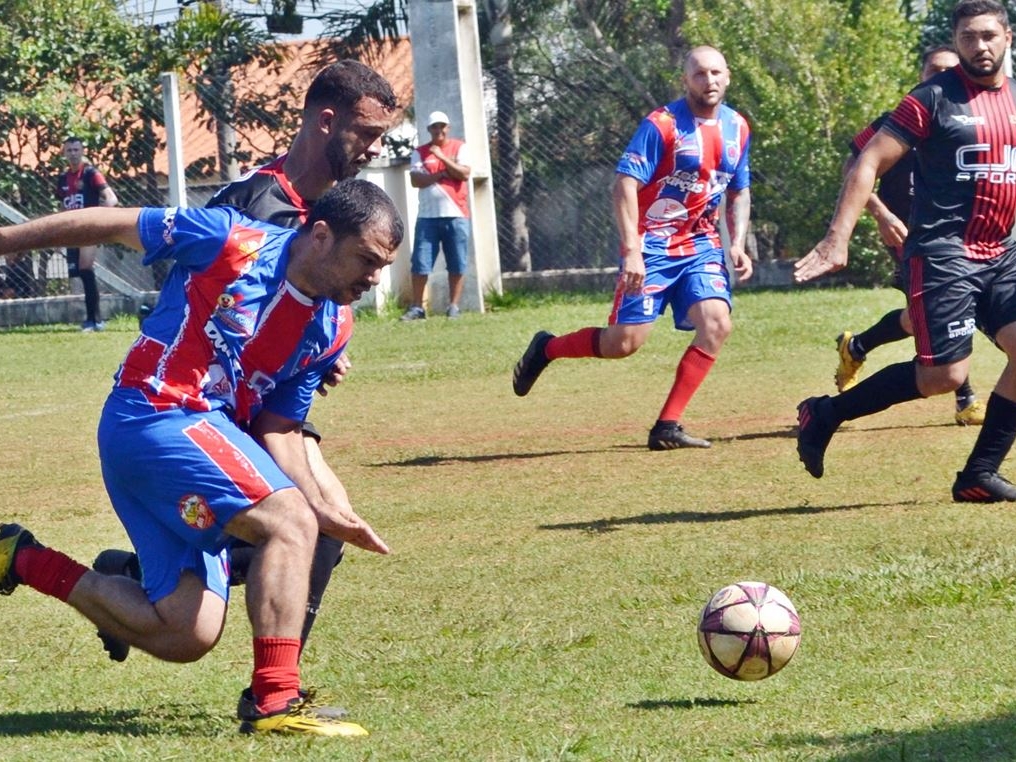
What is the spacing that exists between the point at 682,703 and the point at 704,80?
546 cm

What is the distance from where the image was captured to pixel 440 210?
1764 centimetres

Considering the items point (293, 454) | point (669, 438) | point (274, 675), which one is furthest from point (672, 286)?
point (274, 675)

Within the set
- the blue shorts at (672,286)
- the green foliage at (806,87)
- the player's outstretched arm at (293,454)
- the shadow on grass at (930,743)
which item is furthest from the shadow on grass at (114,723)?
the green foliage at (806,87)

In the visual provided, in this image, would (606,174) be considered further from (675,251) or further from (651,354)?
(675,251)

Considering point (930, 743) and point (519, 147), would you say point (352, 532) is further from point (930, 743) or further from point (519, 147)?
point (519, 147)

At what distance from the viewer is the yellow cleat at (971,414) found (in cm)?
970

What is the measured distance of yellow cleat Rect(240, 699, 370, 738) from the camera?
442 cm

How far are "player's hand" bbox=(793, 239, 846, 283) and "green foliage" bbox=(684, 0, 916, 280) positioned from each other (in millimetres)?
12177

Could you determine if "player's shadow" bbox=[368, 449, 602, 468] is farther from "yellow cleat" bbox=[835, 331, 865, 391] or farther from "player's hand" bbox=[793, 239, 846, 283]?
"player's hand" bbox=[793, 239, 846, 283]

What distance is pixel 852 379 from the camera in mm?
10438

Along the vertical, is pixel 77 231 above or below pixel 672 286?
above

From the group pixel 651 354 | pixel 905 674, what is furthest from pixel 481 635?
pixel 651 354

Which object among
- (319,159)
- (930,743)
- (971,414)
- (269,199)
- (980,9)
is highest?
(980,9)

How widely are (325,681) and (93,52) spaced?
17047 mm
